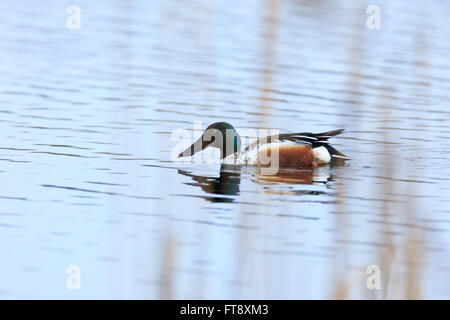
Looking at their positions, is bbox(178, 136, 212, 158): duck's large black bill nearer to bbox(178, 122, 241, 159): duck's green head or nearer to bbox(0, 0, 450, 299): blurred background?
bbox(178, 122, 241, 159): duck's green head

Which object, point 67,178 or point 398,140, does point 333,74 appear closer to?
point 398,140

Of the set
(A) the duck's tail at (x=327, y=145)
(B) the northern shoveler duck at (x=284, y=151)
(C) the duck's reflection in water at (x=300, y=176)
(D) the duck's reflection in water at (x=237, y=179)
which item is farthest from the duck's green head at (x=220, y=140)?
(A) the duck's tail at (x=327, y=145)

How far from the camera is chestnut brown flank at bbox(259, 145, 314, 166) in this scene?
8.69 meters

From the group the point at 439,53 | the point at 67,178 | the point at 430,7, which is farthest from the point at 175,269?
the point at 430,7

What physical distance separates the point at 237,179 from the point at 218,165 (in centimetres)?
72

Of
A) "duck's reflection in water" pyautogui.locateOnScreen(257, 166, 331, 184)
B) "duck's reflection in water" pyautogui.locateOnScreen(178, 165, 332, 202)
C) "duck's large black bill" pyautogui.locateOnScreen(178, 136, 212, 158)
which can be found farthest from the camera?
"duck's large black bill" pyautogui.locateOnScreen(178, 136, 212, 158)

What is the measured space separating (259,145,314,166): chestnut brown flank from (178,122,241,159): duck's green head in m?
0.28

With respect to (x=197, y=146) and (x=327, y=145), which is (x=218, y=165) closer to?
(x=197, y=146)

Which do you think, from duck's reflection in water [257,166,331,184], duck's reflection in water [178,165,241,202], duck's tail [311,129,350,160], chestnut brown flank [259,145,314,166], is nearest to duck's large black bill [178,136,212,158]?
duck's reflection in water [178,165,241,202]

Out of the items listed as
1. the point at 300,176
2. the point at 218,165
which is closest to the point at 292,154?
the point at 300,176

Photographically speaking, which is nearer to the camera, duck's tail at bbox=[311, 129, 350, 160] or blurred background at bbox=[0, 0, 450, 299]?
blurred background at bbox=[0, 0, 450, 299]

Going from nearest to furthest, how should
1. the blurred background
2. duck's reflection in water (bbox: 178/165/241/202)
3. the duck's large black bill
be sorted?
the blurred background → duck's reflection in water (bbox: 178/165/241/202) → the duck's large black bill

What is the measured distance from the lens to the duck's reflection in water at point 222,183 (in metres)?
7.30

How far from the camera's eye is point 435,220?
656 cm
